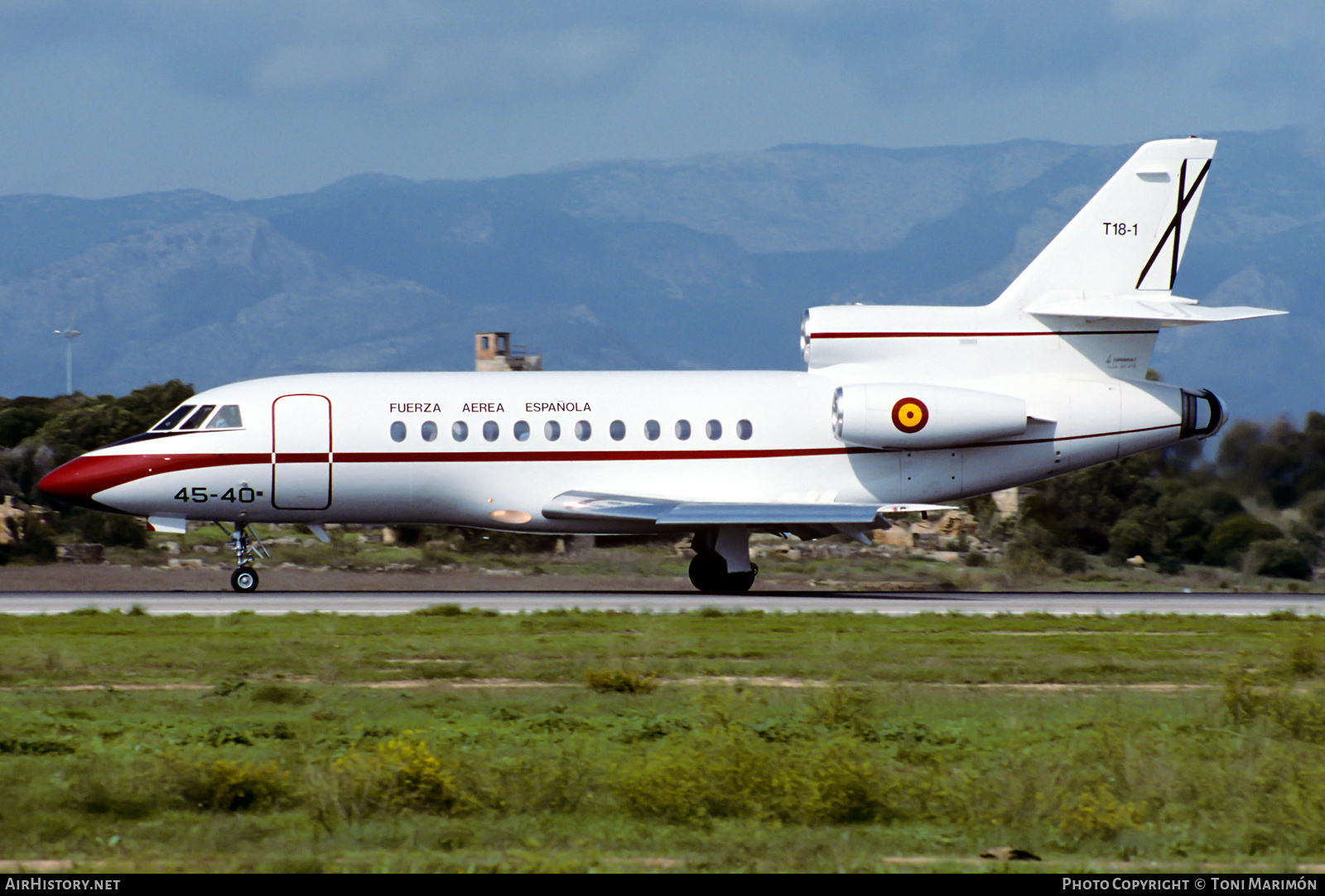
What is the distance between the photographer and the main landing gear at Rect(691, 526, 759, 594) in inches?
1199

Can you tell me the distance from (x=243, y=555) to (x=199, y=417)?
283 centimetres

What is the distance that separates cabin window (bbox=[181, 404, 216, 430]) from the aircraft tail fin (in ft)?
51.6

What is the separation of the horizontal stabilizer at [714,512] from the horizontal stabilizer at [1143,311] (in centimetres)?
484

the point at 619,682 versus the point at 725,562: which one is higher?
the point at 725,562

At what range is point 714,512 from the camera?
28.2m

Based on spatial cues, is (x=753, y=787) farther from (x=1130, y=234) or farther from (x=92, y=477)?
(x=1130, y=234)

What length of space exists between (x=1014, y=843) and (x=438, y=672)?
9.14 meters

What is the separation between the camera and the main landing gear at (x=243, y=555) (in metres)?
30.0

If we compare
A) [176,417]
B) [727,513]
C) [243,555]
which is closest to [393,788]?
[727,513]

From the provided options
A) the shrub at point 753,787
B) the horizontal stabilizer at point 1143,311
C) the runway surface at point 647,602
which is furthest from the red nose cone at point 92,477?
the shrub at point 753,787

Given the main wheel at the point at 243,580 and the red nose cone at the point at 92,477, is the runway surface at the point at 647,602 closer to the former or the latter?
the main wheel at the point at 243,580

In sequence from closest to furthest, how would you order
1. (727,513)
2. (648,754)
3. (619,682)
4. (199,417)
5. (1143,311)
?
(648,754) → (619,682) → (727,513) → (199,417) → (1143,311)

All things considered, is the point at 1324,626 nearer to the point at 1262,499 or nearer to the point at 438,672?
the point at 438,672

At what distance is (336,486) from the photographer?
2969cm
